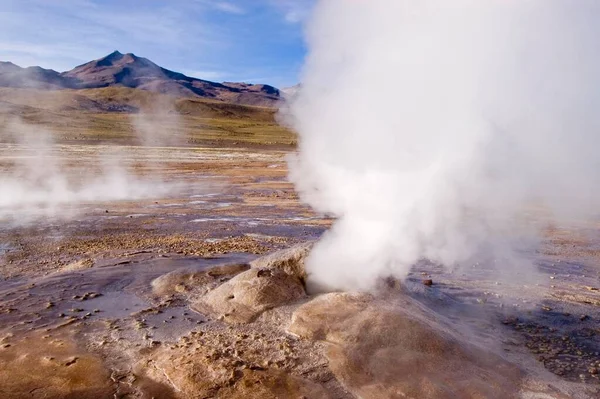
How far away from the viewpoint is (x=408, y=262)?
24.5 ft

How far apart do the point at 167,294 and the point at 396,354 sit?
3.65 meters

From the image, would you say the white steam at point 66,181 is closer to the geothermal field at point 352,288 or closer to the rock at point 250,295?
the geothermal field at point 352,288

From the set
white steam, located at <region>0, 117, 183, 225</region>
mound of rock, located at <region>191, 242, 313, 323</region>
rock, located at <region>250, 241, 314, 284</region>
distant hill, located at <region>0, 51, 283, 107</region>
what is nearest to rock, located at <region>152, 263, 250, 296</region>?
mound of rock, located at <region>191, 242, 313, 323</region>

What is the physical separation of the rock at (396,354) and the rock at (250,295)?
1.52 feet

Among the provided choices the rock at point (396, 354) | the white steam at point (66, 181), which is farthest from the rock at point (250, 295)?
the white steam at point (66, 181)

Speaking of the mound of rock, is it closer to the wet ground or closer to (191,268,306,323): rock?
(191,268,306,323): rock

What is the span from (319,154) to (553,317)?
4.32 m

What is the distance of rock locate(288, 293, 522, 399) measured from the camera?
192 inches

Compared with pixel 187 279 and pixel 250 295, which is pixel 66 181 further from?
pixel 250 295

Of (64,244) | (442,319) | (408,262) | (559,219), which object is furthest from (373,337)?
(559,219)

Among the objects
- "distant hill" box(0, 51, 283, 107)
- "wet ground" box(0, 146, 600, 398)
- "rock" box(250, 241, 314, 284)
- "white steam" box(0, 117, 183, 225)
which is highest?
"distant hill" box(0, 51, 283, 107)

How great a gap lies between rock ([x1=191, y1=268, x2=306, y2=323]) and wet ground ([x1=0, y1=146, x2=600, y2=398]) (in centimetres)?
24

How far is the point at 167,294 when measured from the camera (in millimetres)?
7562

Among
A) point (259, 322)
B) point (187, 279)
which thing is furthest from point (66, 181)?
point (259, 322)
